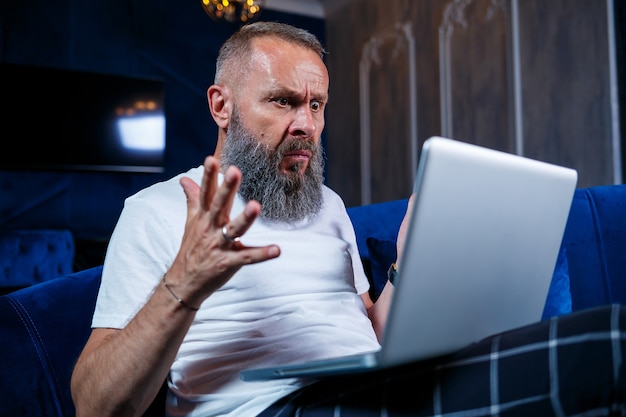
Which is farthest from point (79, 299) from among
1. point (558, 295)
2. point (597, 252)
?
point (597, 252)

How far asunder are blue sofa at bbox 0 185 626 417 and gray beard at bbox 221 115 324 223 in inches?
15.1

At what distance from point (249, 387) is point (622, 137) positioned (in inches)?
103

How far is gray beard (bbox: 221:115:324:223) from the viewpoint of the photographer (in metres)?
1.20

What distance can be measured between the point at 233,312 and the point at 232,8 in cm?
247

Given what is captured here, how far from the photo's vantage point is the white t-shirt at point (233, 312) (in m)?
0.94

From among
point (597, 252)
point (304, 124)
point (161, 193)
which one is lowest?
point (597, 252)

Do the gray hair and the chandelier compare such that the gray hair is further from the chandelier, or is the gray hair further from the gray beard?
the chandelier

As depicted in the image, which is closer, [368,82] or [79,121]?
[79,121]

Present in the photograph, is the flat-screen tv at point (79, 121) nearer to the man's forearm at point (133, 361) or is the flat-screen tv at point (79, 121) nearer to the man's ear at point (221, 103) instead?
the man's ear at point (221, 103)

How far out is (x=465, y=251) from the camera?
0.71 meters

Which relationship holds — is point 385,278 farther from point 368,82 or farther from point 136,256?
point 368,82

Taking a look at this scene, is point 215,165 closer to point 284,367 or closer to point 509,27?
point 284,367

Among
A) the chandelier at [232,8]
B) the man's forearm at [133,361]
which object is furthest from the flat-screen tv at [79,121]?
the man's forearm at [133,361]

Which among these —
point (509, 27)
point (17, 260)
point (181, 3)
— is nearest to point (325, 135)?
point (181, 3)
